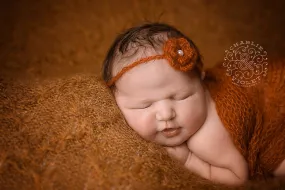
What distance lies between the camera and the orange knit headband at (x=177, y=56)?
0.67 m

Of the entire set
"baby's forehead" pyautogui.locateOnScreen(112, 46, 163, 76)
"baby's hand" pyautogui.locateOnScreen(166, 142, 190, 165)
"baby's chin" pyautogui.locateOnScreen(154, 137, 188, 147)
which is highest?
"baby's forehead" pyautogui.locateOnScreen(112, 46, 163, 76)

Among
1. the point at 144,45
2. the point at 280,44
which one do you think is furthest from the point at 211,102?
the point at 280,44

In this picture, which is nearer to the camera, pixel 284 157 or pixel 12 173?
pixel 12 173

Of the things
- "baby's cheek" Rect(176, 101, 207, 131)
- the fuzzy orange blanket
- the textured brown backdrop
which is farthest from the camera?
the textured brown backdrop

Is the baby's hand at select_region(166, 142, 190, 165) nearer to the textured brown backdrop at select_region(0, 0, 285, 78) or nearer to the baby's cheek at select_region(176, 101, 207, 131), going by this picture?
the baby's cheek at select_region(176, 101, 207, 131)

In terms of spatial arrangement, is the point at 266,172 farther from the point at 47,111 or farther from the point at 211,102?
the point at 47,111

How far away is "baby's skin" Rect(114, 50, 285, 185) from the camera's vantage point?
680 mm

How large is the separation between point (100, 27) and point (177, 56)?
60 cm

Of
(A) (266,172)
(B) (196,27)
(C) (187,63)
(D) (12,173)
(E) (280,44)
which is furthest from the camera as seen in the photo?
(B) (196,27)

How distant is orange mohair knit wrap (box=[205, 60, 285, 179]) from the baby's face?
0.19 ft

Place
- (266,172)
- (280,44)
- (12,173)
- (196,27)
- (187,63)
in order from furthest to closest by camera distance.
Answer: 1. (196,27)
2. (280,44)
3. (266,172)
4. (187,63)
5. (12,173)

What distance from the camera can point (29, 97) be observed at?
731mm

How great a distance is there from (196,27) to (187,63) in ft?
1.98

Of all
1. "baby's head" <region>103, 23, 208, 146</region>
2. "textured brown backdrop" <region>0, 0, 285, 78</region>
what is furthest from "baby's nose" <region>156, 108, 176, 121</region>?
"textured brown backdrop" <region>0, 0, 285, 78</region>
